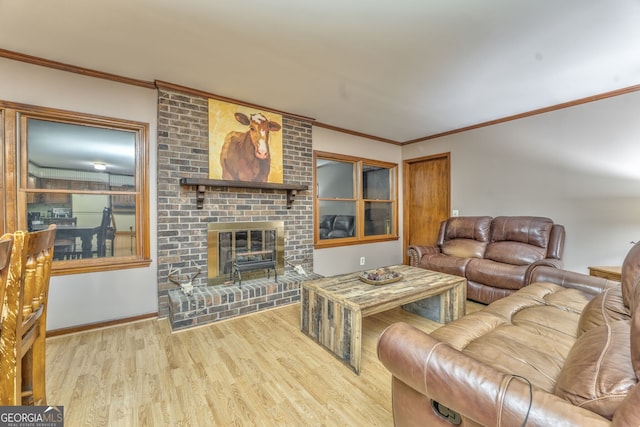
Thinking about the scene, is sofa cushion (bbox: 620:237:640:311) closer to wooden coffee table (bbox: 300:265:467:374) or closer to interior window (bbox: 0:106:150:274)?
wooden coffee table (bbox: 300:265:467:374)

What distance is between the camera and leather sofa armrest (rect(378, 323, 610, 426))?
686 millimetres

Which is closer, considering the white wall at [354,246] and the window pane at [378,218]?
the white wall at [354,246]

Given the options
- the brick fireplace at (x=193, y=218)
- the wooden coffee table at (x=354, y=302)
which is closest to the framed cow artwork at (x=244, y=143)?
→ the brick fireplace at (x=193, y=218)

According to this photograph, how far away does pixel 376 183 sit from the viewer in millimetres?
4855

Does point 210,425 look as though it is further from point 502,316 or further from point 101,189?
point 101,189

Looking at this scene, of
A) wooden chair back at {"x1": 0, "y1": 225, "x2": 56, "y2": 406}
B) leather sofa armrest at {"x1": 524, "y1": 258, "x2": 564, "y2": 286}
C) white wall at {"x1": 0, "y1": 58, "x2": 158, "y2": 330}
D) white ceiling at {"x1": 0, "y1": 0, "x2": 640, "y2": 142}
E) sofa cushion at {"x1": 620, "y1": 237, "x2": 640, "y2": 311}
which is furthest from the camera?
leather sofa armrest at {"x1": 524, "y1": 258, "x2": 564, "y2": 286}

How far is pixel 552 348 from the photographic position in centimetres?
128

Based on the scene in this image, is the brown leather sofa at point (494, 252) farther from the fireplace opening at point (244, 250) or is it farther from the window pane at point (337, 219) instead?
the fireplace opening at point (244, 250)

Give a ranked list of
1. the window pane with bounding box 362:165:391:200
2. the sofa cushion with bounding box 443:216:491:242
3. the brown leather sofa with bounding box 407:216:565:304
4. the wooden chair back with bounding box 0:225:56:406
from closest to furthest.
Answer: the wooden chair back with bounding box 0:225:56:406, the brown leather sofa with bounding box 407:216:565:304, the sofa cushion with bounding box 443:216:491:242, the window pane with bounding box 362:165:391:200

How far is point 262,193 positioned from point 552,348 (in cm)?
296

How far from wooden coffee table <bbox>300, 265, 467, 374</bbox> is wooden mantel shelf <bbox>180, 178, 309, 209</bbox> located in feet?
4.59

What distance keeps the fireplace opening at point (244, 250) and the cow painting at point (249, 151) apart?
60cm

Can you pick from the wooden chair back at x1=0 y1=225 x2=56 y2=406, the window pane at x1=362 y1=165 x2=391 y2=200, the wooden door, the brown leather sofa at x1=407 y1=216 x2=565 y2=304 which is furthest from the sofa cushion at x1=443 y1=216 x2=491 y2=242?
the wooden chair back at x1=0 y1=225 x2=56 y2=406

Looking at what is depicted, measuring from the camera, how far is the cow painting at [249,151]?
3.11 meters
